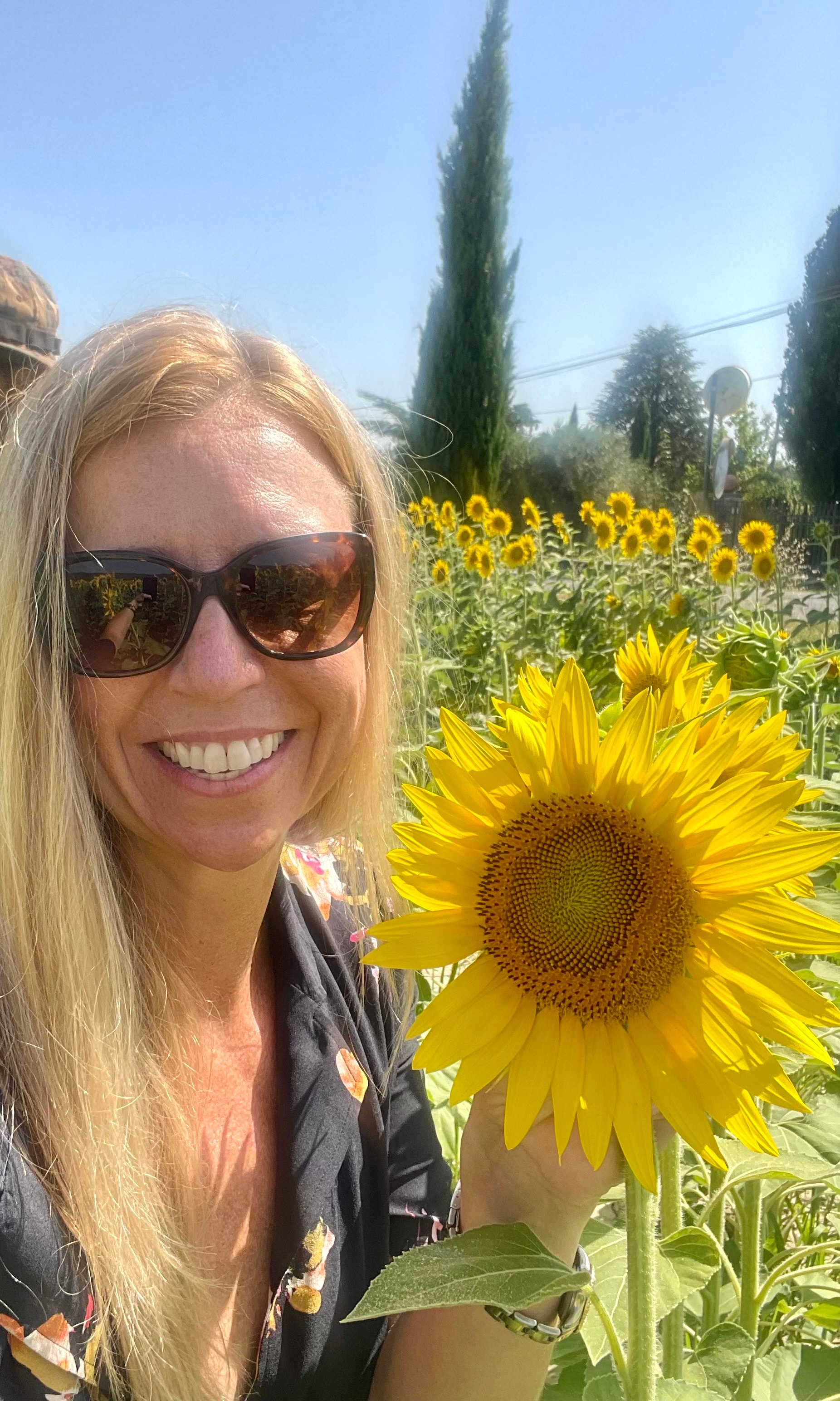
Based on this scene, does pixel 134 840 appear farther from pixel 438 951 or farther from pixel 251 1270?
pixel 438 951

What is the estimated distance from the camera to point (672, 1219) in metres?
0.86

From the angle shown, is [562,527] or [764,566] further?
[562,527]

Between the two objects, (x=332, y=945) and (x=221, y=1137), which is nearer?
(x=221, y=1137)

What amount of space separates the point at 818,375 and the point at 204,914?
17.6 m

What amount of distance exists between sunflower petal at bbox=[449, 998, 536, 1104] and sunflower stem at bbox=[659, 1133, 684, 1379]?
0.17 m

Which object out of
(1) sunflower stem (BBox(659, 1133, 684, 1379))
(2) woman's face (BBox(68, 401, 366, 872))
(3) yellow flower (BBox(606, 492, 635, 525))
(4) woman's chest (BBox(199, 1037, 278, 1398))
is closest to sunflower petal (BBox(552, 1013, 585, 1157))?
(1) sunflower stem (BBox(659, 1133, 684, 1379))

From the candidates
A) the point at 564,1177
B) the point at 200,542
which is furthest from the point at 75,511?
the point at 564,1177

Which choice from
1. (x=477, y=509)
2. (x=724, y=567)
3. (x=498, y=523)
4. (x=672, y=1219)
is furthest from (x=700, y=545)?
(x=672, y=1219)

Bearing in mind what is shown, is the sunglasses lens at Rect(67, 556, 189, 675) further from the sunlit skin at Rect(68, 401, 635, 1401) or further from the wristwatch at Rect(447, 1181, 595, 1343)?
the wristwatch at Rect(447, 1181, 595, 1343)

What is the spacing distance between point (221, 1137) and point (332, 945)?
30cm

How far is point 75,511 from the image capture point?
3.45ft

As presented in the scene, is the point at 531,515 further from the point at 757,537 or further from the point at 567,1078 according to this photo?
the point at 567,1078

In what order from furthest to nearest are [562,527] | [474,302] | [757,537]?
[474,302]
[562,527]
[757,537]

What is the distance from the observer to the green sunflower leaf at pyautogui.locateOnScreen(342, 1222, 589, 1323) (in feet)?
1.94
